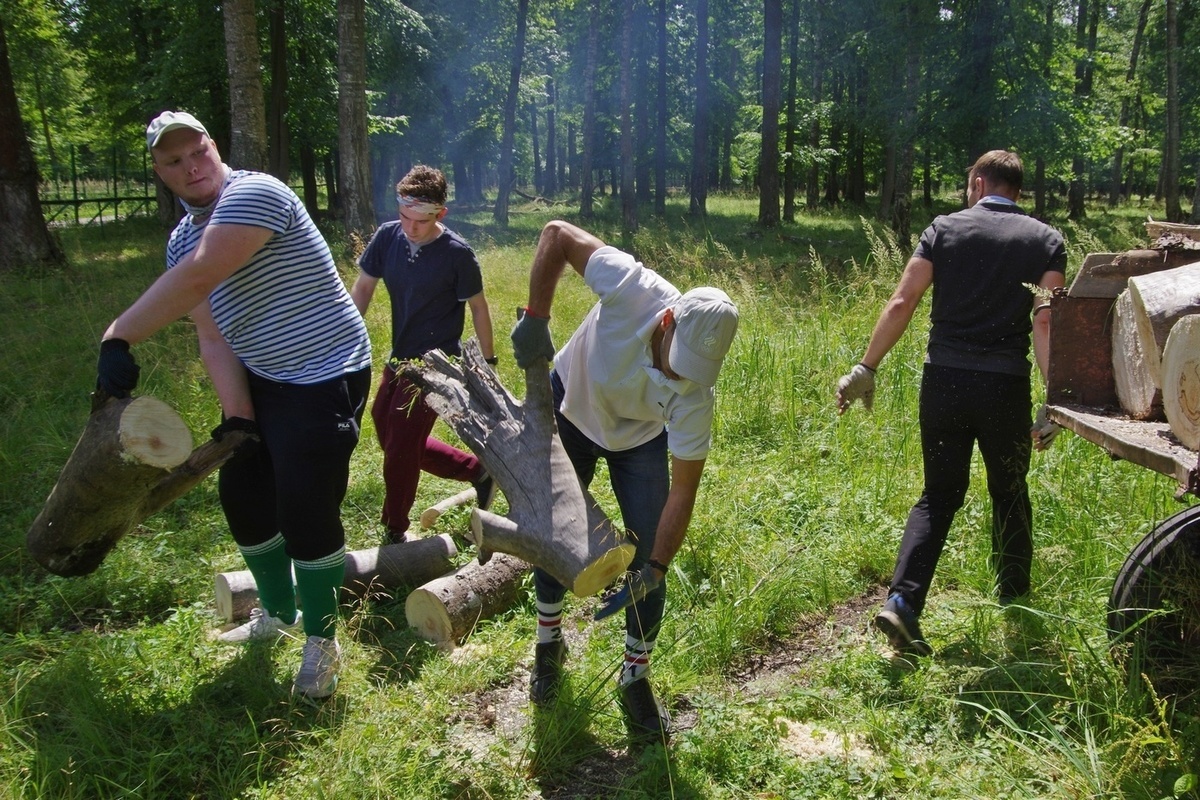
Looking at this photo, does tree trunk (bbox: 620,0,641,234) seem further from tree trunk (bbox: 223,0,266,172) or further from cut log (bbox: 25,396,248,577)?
cut log (bbox: 25,396,248,577)

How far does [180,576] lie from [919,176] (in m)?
36.4

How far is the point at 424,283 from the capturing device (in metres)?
4.22

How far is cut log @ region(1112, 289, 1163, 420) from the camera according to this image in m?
2.44

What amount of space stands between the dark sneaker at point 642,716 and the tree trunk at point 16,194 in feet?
36.3

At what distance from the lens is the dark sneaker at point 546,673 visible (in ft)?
10.0

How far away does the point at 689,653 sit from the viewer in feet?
11.2

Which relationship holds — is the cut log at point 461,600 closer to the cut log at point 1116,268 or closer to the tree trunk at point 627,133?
the cut log at point 1116,268

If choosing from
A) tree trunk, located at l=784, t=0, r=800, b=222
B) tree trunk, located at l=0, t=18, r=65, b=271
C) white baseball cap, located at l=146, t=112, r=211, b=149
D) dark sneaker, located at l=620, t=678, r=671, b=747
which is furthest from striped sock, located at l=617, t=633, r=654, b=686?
tree trunk, located at l=784, t=0, r=800, b=222

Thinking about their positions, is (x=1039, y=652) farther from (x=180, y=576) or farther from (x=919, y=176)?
(x=919, y=176)

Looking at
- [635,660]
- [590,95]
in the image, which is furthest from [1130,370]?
[590,95]

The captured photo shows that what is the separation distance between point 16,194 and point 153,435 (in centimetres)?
1033

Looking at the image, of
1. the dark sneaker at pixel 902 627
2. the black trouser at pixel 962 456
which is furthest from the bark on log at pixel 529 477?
the black trouser at pixel 962 456

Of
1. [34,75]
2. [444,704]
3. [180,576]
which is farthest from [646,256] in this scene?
[34,75]

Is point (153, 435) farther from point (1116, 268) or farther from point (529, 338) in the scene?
point (1116, 268)
